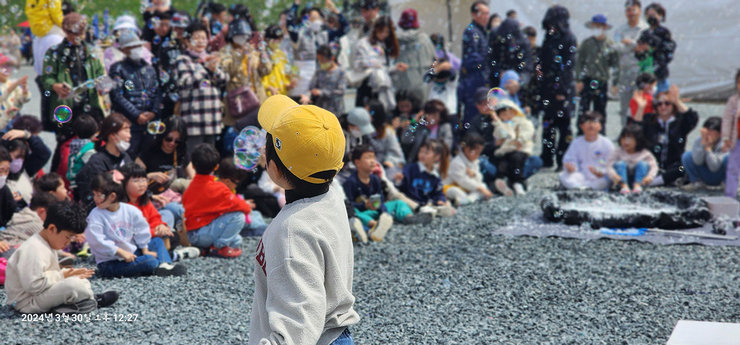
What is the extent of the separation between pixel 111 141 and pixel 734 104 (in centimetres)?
652

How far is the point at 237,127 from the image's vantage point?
25.6ft

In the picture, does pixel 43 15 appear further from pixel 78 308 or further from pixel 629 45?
pixel 629 45

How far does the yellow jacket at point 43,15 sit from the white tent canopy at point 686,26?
320 inches

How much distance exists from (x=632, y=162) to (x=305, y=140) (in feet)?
23.5

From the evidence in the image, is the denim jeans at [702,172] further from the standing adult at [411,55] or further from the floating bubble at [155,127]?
the floating bubble at [155,127]

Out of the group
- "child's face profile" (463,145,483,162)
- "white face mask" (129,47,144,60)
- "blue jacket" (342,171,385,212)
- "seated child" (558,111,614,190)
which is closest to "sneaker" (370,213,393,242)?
"blue jacket" (342,171,385,212)

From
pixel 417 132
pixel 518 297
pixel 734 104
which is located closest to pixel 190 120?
pixel 417 132

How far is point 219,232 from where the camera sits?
241 inches

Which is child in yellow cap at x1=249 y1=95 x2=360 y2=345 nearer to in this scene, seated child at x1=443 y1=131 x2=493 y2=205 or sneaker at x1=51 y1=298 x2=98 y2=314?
sneaker at x1=51 y1=298 x2=98 y2=314

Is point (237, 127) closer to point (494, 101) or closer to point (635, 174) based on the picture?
point (494, 101)

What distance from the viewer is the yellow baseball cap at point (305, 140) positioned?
2525 millimetres

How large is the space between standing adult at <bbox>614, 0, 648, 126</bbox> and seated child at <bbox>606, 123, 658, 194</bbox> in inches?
93.8

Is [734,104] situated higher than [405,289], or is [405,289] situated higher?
[734,104]

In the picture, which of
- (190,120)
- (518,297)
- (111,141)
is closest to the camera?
(518,297)
